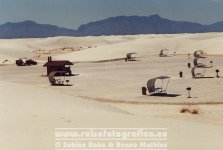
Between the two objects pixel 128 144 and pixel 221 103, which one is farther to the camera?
pixel 221 103

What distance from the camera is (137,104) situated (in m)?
27.8

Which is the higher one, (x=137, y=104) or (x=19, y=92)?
(x=19, y=92)

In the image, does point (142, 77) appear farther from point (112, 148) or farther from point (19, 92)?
point (112, 148)

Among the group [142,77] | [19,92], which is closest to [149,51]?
[142,77]

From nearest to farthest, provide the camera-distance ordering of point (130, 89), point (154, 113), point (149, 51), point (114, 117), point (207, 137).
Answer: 1. point (207, 137)
2. point (114, 117)
3. point (154, 113)
4. point (130, 89)
5. point (149, 51)

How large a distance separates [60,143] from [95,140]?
3.16 ft

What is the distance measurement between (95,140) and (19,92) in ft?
29.7

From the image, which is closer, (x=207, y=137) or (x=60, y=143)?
(x=60, y=143)

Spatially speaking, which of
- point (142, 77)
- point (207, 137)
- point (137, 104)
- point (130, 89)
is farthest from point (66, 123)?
point (142, 77)

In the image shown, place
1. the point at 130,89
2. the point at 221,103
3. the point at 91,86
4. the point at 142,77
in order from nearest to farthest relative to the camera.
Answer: the point at 221,103 < the point at 130,89 < the point at 91,86 < the point at 142,77

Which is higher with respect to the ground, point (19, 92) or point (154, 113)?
point (19, 92)

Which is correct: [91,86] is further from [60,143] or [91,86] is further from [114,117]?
[60,143]

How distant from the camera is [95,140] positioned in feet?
34.9

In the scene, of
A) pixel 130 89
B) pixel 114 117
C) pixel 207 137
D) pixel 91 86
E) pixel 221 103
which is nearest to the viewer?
pixel 207 137
